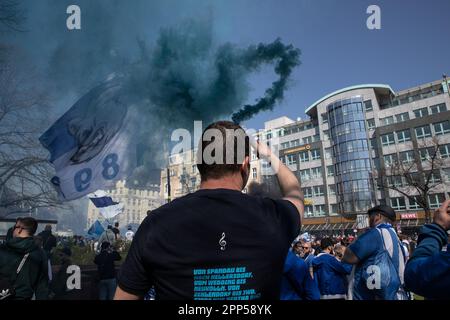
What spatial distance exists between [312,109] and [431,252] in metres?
62.7

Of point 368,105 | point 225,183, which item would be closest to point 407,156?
point 368,105

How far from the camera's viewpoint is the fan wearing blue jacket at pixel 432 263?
1.38m

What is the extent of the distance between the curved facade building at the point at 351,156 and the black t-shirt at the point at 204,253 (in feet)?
170

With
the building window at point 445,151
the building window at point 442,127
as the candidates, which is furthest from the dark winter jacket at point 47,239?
the building window at point 442,127

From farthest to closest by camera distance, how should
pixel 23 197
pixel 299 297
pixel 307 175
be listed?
pixel 307 175 < pixel 23 197 < pixel 299 297

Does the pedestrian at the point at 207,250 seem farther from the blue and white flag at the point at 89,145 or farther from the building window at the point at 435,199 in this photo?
the building window at the point at 435,199

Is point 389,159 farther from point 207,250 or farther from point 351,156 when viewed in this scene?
point 207,250

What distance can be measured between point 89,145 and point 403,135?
164 ft

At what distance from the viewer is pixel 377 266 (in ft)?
13.1

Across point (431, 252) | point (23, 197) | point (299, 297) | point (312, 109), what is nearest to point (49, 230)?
point (23, 197)

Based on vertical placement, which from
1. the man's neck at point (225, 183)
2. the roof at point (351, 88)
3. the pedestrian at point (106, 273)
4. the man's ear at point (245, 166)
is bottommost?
the pedestrian at point (106, 273)
